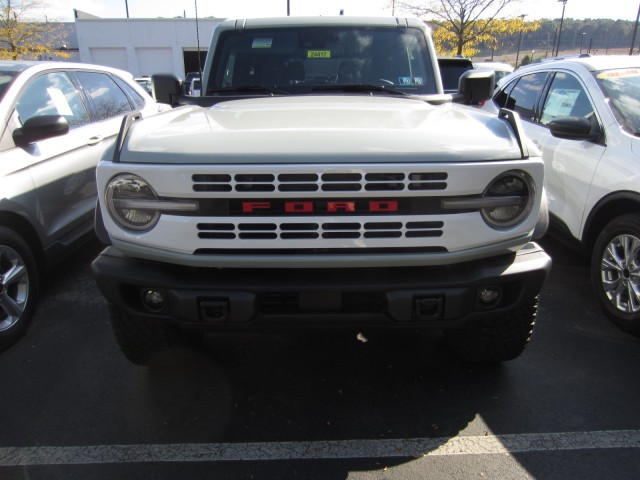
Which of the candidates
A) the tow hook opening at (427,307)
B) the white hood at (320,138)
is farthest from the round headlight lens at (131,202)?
the tow hook opening at (427,307)

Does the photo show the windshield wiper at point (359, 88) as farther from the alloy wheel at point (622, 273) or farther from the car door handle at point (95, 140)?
the car door handle at point (95, 140)

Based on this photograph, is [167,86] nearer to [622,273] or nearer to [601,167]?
[601,167]

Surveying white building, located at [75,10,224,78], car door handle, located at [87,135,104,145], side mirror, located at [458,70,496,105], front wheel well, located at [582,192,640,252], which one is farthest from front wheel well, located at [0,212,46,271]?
white building, located at [75,10,224,78]

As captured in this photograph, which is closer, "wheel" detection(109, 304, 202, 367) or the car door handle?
"wheel" detection(109, 304, 202, 367)

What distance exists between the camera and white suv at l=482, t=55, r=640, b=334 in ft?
11.1

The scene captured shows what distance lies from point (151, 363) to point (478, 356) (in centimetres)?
191

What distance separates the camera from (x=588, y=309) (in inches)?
149

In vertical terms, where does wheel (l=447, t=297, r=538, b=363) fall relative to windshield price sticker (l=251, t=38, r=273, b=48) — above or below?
below

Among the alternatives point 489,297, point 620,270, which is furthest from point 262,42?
point 620,270

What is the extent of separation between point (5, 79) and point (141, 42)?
1509 inches

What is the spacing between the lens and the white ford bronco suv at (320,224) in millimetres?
2092

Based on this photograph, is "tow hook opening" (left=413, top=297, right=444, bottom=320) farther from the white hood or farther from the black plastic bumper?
the white hood

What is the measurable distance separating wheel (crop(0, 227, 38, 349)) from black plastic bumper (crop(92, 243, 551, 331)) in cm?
146

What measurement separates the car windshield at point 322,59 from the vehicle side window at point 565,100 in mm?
1385
